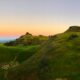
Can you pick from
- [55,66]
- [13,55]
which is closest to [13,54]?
[13,55]

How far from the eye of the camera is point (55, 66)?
69.9 metres

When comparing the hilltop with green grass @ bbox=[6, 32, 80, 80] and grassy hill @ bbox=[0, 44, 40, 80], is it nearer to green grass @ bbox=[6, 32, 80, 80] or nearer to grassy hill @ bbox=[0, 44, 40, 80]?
green grass @ bbox=[6, 32, 80, 80]

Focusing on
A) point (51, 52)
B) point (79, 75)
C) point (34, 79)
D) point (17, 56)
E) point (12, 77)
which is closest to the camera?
point (79, 75)

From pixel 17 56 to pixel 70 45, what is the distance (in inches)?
1011

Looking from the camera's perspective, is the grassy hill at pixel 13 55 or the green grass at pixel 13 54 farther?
the green grass at pixel 13 54

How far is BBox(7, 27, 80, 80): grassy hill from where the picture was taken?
6581cm

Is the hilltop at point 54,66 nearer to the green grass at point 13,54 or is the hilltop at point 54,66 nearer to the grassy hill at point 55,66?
the grassy hill at point 55,66

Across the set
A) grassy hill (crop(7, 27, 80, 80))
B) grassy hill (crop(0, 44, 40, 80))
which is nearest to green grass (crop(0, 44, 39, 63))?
grassy hill (crop(0, 44, 40, 80))

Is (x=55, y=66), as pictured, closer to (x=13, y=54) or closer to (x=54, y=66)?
(x=54, y=66)

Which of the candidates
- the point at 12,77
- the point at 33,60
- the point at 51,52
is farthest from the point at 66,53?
the point at 12,77

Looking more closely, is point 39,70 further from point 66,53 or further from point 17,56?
point 17,56

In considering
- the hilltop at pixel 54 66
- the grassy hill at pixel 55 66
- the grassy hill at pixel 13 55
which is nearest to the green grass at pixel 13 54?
the grassy hill at pixel 13 55

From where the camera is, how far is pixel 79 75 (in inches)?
2477

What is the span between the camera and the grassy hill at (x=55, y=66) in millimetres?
65812
